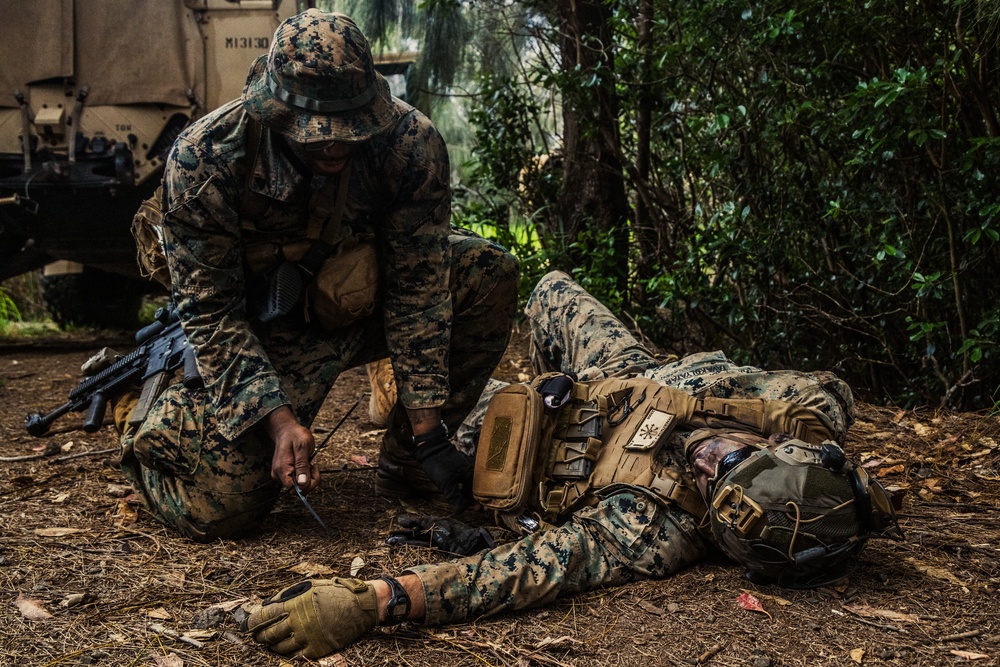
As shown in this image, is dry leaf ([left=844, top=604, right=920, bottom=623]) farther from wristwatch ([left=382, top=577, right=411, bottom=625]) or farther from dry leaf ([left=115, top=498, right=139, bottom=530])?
dry leaf ([left=115, top=498, right=139, bottom=530])

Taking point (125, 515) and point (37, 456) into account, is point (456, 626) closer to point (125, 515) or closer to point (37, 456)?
point (125, 515)

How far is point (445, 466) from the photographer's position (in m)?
2.98

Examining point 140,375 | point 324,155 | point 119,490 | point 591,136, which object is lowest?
point 119,490

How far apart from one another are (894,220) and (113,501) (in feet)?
11.4

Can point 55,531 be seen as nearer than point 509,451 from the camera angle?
No

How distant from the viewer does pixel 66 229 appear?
618 centimetres

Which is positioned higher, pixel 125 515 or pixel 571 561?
pixel 571 561

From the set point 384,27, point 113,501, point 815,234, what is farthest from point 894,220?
point 384,27

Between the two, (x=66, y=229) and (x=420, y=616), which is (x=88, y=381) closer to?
(x=420, y=616)

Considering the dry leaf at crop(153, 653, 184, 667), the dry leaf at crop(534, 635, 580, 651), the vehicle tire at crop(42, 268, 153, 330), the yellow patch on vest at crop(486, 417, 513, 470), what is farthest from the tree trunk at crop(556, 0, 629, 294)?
the vehicle tire at crop(42, 268, 153, 330)

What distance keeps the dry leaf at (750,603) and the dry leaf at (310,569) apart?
3.89 feet

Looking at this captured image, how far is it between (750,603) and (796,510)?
319 millimetres

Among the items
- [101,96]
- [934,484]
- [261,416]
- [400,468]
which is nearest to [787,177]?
[934,484]

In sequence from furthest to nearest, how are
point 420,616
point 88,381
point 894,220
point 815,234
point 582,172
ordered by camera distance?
point 582,172 < point 815,234 < point 894,220 < point 88,381 < point 420,616
